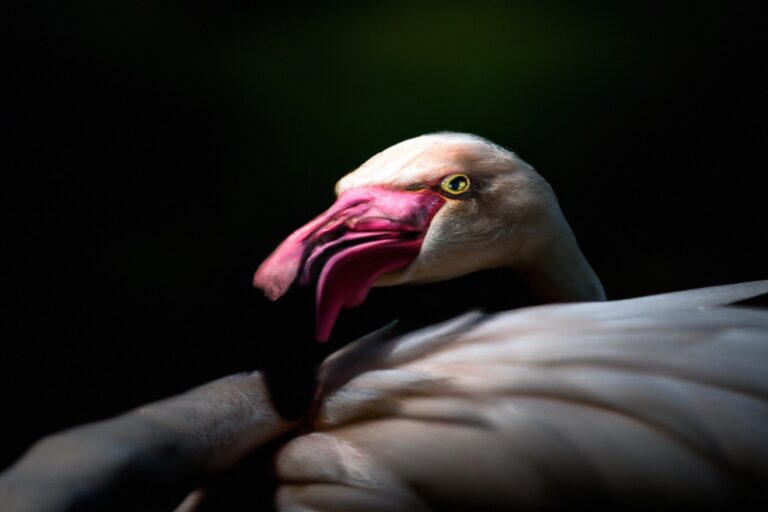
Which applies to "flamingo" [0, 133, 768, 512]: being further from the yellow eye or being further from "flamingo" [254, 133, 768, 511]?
the yellow eye

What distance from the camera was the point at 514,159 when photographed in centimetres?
71

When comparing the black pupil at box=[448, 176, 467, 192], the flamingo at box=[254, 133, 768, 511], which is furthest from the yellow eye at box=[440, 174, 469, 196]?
the flamingo at box=[254, 133, 768, 511]

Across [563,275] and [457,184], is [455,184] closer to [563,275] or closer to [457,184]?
[457,184]

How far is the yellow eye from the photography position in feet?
2.27

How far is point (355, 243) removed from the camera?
68cm

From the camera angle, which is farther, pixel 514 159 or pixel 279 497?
pixel 514 159

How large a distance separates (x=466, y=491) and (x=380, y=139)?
0.62 meters

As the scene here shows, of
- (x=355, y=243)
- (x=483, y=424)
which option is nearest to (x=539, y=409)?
(x=483, y=424)

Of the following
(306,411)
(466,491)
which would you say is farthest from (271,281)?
(466,491)

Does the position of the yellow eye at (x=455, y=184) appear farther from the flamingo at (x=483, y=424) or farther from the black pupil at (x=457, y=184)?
the flamingo at (x=483, y=424)

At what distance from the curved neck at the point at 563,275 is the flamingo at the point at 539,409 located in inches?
5.8

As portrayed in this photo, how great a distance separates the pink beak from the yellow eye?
0.04 feet

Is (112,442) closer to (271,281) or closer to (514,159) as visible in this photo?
(271,281)

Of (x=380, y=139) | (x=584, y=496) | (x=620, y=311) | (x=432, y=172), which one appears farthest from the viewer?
(x=380, y=139)
